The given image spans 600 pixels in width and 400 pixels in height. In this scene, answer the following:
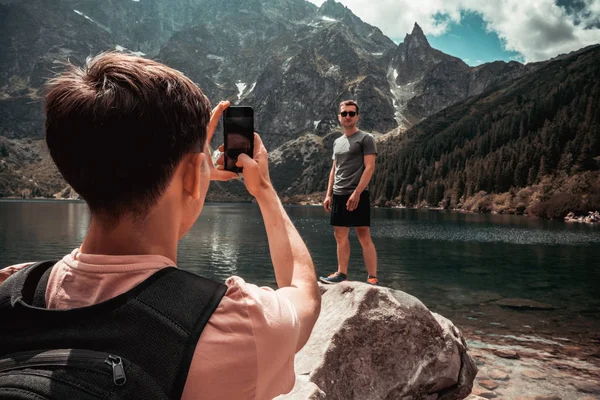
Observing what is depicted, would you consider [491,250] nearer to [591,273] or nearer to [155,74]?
[591,273]

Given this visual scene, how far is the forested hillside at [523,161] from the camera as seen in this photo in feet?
321

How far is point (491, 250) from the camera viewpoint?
35.8 meters

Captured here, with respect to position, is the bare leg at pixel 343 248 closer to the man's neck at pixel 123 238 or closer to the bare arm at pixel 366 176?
the bare arm at pixel 366 176

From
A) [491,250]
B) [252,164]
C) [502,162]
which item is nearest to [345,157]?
[252,164]

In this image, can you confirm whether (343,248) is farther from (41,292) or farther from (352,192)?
(41,292)

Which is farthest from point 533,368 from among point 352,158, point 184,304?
point 184,304

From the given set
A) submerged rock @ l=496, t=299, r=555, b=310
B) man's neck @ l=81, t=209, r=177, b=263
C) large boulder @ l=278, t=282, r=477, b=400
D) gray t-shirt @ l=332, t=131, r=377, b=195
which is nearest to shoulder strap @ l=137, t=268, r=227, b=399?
man's neck @ l=81, t=209, r=177, b=263

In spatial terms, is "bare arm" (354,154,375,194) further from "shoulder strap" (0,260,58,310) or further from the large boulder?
"shoulder strap" (0,260,58,310)

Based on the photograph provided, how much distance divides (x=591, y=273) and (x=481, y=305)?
41.9ft

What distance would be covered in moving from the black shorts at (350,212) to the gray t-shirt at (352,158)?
8.3 inches

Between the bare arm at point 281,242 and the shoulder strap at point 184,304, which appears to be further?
the bare arm at point 281,242

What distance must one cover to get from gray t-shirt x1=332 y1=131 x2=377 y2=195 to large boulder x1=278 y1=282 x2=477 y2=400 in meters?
2.91

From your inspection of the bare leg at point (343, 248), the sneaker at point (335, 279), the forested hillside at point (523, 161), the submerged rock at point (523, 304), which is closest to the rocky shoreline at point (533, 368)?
the sneaker at point (335, 279)

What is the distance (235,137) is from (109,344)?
111cm
